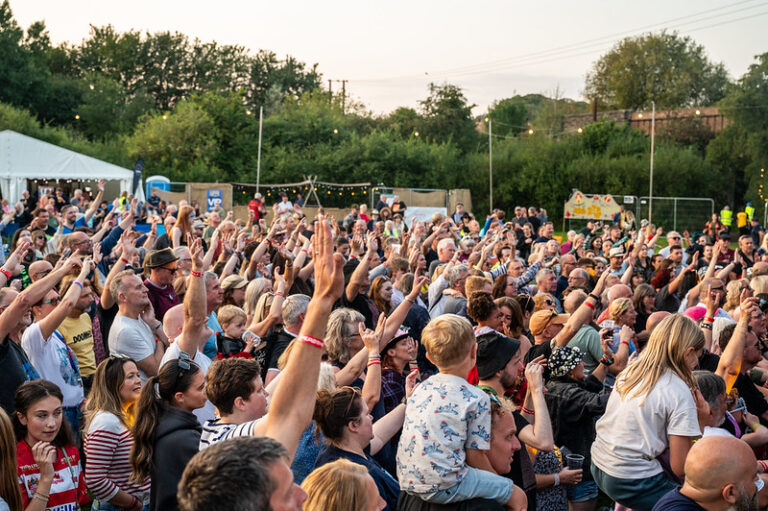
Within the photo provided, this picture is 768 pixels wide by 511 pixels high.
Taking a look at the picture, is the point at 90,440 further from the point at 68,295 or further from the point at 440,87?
Result: the point at 440,87

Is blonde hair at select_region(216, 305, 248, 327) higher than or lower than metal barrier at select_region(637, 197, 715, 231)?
lower

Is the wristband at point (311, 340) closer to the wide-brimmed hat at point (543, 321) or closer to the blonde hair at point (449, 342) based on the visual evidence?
the blonde hair at point (449, 342)

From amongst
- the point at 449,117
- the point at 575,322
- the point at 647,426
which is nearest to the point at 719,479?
the point at 647,426

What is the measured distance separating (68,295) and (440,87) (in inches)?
1795

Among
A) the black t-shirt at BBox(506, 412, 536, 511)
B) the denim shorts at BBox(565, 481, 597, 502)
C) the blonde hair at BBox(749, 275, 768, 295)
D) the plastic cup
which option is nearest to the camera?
the black t-shirt at BBox(506, 412, 536, 511)

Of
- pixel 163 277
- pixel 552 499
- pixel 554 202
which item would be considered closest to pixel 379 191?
pixel 554 202

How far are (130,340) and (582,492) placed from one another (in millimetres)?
3301

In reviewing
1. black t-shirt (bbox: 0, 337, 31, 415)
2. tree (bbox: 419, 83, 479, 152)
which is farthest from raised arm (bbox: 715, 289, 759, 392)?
tree (bbox: 419, 83, 479, 152)

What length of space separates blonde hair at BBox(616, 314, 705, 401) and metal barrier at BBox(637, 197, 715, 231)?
94.3 ft

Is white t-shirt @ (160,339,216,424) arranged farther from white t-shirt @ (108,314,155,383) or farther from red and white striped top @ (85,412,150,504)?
white t-shirt @ (108,314,155,383)

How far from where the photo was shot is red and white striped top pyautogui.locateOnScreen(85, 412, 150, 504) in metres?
4.17

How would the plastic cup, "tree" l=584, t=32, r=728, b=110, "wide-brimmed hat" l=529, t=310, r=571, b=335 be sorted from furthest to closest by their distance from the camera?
"tree" l=584, t=32, r=728, b=110, "wide-brimmed hat" l=529, t=310, r=571, b=335, the plastic cup

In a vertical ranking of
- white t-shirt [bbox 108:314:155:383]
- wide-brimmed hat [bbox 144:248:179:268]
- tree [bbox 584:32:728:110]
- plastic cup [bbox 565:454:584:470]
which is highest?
tree [bbox 584:32:728:110]

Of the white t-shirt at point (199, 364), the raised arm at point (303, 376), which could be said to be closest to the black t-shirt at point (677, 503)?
the raised arm at point (303, 376)
